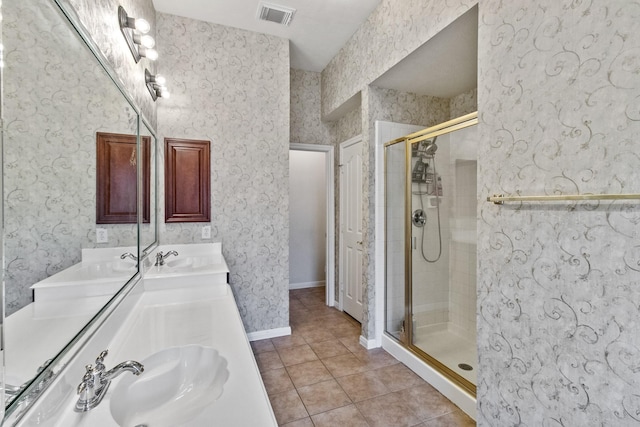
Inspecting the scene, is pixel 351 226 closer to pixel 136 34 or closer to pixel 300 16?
pixel 300 16

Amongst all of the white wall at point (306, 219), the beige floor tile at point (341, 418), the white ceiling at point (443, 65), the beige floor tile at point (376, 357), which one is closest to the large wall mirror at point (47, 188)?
the beige floor tile at point (341, 418)

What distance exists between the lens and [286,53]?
9.52ft

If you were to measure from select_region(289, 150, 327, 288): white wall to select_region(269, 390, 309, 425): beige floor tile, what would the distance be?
2642mm

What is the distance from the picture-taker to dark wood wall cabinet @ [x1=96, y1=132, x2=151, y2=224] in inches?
44.3

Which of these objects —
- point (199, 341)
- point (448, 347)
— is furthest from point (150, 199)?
point (448, 347)

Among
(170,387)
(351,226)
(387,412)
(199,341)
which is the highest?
(351,226)

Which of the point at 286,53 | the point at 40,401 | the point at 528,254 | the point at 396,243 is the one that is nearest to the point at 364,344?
the point at 396,243

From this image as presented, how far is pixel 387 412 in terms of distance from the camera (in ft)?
6.08

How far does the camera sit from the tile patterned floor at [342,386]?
1802mm

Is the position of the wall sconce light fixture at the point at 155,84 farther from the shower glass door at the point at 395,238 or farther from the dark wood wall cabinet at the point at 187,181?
the shower glass door at the point at 395,238

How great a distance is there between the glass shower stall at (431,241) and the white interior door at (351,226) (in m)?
0.57

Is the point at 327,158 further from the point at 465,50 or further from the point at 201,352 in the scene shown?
the point at 201,352

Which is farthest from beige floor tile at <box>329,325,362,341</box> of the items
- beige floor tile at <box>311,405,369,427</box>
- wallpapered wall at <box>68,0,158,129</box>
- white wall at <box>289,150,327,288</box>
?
wallpapered wall at <box>68,0,158,129</box>

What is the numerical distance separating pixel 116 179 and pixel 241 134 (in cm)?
159
